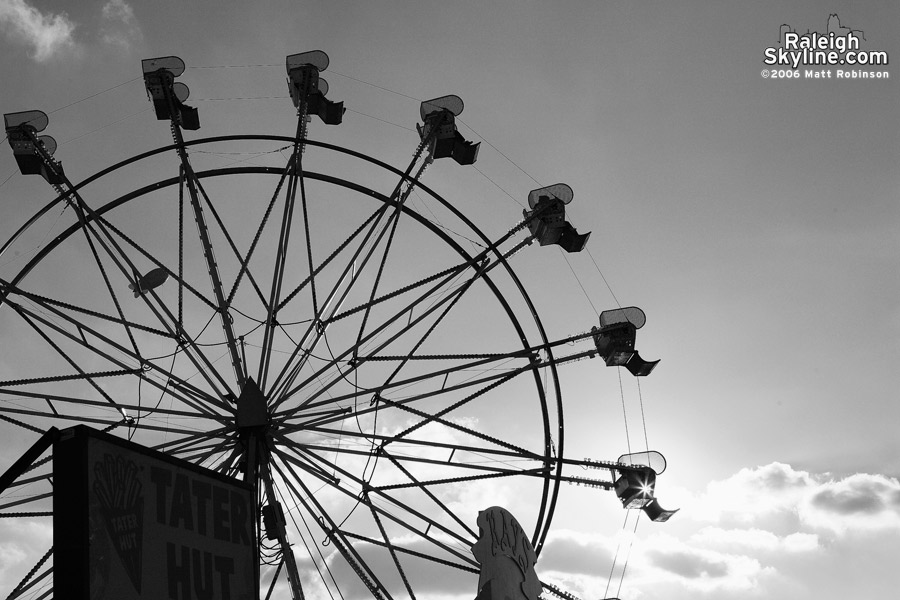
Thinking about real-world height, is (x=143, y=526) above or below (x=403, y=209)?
below

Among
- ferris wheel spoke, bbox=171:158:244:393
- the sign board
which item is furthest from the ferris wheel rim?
the sign board

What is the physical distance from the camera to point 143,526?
7.73m

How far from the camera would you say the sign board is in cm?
674

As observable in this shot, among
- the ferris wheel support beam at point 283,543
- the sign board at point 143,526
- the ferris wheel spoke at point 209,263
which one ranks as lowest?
the sign board at point 143,526

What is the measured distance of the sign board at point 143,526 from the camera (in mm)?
6742

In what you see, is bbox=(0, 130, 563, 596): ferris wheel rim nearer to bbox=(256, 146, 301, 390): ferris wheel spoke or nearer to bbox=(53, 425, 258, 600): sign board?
bbox=(256, 146, 301, 390): ferris wheel spoke

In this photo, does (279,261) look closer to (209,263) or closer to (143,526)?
(209,263)

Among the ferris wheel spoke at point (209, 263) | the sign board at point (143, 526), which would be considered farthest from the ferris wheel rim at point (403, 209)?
the sign board at point (143, 526)

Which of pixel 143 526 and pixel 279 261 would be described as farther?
pixel 279 261

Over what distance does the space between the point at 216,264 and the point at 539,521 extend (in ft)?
20.8

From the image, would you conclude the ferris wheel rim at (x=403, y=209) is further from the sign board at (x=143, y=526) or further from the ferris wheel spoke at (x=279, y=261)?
the sign board at (x=143, y=526)

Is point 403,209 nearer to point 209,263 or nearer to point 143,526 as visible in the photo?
point 209,263

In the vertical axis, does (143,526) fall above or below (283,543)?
below

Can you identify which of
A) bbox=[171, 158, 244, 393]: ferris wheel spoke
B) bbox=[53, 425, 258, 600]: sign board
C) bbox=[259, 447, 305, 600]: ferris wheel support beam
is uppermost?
bbox=[171, 158, 244, 393]: ferris wheel spoke
